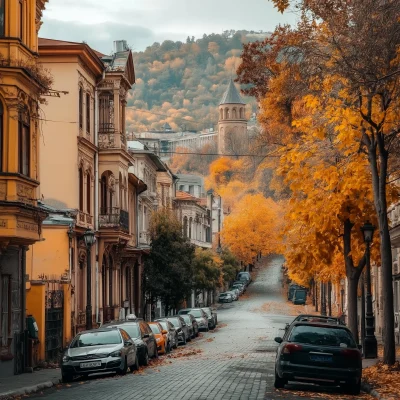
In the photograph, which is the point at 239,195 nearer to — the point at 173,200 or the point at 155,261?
the point at 173,200

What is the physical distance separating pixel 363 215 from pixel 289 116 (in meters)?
5.60

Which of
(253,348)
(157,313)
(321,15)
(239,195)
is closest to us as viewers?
(321,15)

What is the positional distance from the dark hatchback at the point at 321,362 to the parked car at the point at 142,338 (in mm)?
8233

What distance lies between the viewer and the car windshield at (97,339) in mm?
26203

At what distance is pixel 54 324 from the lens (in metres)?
33.9

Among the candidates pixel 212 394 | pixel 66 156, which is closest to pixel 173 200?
pixel 66 156

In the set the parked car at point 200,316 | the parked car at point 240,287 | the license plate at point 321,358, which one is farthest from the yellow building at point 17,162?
the parked car at point 240,287

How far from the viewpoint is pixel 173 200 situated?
89750mm

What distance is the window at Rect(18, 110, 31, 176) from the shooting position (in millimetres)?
26312

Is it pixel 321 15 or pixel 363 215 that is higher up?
pixel 321 15

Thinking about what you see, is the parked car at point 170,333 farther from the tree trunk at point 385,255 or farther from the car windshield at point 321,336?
the car windshield at point 321,336

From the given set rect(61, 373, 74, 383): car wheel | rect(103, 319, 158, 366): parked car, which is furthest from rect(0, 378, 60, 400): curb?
rect(103, 319, 158, 366): parked car

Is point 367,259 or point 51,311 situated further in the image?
→ point 51,311

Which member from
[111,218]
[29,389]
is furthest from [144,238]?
[29,389]
